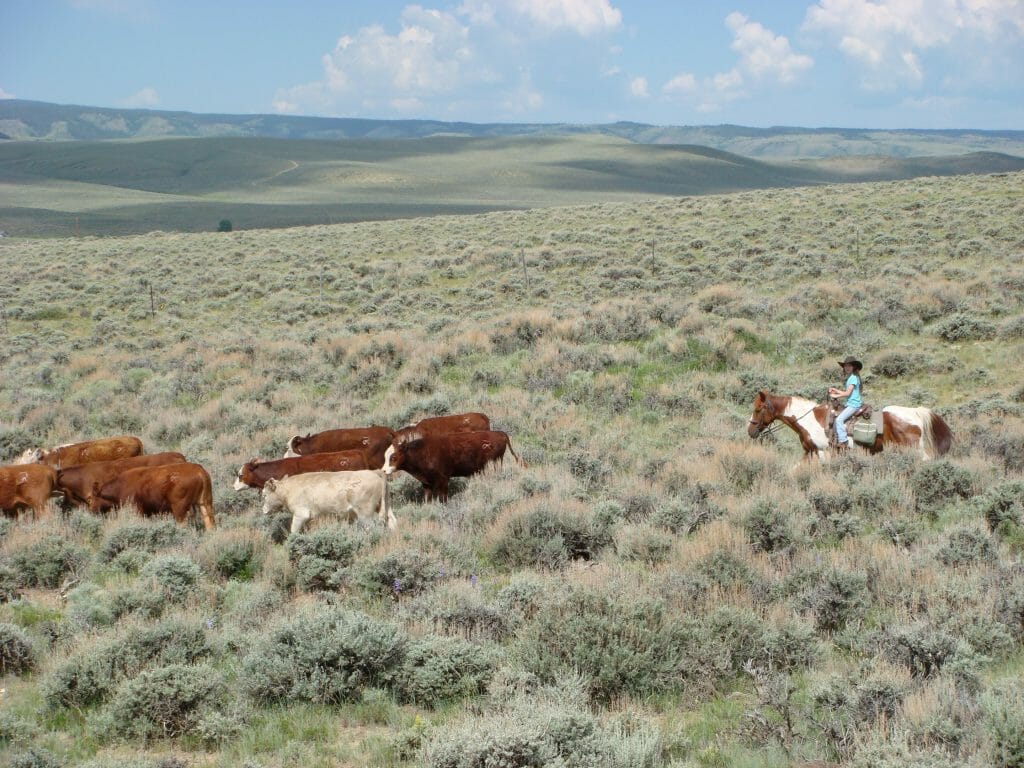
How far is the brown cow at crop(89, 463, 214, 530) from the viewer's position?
9898 mm

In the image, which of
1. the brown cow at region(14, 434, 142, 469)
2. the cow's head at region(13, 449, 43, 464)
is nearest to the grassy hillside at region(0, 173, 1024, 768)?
the brown cow at region(14, 434, 142, 469)

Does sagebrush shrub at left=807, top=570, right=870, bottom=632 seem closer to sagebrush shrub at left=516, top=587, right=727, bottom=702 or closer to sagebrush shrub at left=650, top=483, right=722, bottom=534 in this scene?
sagebrush shrub at left=516, top=587, right=727, bottom=702

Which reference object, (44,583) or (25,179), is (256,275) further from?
(25,179)

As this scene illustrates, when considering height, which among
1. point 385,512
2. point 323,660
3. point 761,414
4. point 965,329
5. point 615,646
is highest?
point 965,329

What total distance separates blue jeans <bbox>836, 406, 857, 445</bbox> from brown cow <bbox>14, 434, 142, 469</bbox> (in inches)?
407

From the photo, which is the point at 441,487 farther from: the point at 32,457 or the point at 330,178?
the point at 330,178

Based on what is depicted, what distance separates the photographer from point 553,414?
47.7ft

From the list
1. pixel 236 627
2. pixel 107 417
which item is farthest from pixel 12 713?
pixel 107 417

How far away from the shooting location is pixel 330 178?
426 ft

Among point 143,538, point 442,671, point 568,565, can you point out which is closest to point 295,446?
point 143,538

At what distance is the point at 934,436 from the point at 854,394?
1131mm

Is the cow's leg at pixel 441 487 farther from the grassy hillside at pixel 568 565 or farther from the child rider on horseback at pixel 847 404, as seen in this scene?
the child rider on horseback at pixel 847 404

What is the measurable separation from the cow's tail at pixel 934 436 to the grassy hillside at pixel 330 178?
65.0 m

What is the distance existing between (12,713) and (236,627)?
1637 millimetres
